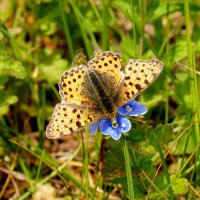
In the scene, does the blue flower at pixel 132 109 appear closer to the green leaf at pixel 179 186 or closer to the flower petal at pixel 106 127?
the flower petal at pixel 106 127

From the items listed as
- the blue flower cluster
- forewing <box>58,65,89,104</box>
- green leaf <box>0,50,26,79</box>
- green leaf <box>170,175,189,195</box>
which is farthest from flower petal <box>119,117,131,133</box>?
green leaf <box>0,50,26,79</box>

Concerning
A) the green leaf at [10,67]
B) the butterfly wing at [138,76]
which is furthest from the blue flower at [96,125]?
the green leaf at [10,67]

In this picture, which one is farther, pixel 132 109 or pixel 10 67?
pixel 10 67

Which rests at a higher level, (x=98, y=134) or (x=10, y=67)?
(x=10, y=67)

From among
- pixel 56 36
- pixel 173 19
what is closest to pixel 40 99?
pixel 56 36

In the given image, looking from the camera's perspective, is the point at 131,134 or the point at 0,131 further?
the point at 0,131

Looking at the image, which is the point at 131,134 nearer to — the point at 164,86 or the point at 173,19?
the point at 164,86

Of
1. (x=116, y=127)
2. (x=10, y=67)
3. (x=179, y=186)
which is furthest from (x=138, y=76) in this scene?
(x=10, y=67)

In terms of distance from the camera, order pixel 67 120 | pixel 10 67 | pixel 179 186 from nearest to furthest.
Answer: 1. pixel 67 120
2. pixel 179 186
3. pixel 10 67

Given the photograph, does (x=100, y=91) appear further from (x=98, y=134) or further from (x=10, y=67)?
(x=10, y=67)
